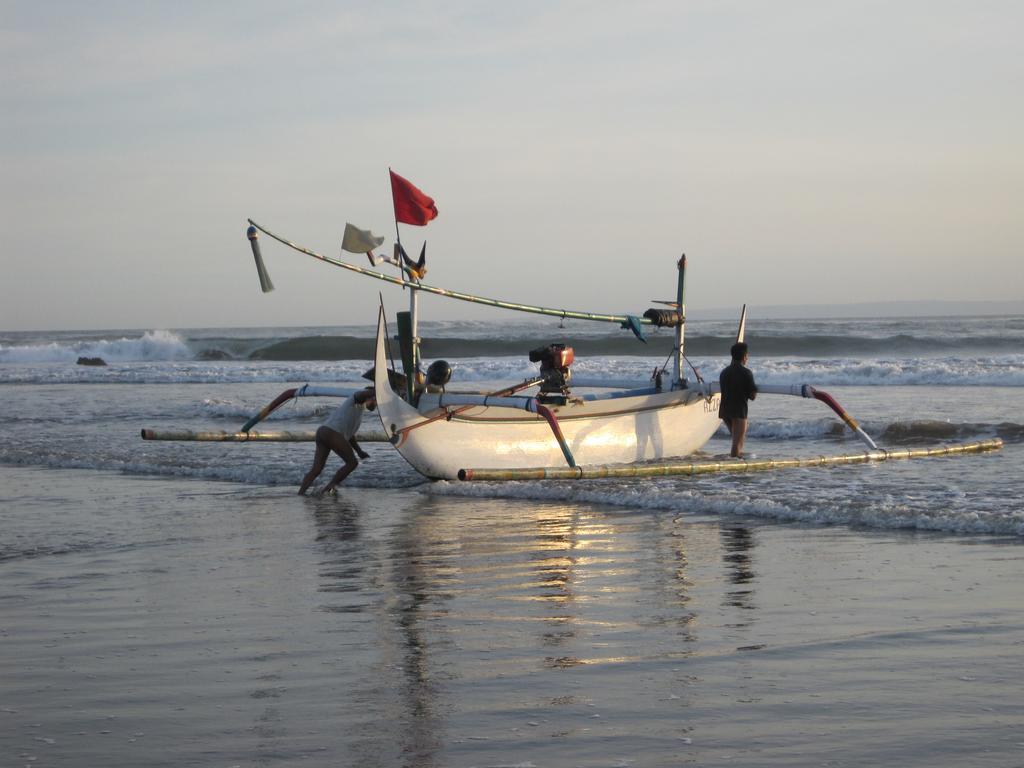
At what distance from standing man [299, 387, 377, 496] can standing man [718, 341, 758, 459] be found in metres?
4.11

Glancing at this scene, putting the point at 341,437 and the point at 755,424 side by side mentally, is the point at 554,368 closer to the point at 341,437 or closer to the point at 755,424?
the point at 341,437

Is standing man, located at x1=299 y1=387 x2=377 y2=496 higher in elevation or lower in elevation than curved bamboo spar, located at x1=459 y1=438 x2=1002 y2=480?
higher

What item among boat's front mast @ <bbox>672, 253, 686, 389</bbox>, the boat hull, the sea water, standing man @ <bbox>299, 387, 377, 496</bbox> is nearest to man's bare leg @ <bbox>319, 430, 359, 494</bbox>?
standing man @ <bbox>299, 387, 377, 496</bbox>

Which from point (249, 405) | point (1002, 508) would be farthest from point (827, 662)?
point (249, 405)

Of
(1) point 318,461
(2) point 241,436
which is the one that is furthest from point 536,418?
(2) point 241,436

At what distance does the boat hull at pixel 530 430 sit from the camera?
11188mm

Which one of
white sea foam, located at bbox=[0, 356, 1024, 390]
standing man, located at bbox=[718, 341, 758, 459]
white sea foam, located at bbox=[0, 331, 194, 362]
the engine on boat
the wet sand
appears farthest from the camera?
white sea foam, located at bbox=[0, 331, 194, 362]

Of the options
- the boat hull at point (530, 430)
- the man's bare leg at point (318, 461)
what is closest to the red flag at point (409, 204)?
the boat hull at point (530, 430)

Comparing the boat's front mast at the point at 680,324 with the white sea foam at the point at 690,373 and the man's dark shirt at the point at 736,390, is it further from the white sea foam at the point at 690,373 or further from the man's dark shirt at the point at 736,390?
the white sea foam at the point at 690,373

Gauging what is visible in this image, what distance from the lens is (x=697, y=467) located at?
38.8 feet

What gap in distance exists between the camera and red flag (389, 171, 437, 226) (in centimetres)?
1091

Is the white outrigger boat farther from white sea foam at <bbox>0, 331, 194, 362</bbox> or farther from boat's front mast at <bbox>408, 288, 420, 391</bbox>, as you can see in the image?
white sea foam at <bbox>0, 331, 194, 362</bbox>

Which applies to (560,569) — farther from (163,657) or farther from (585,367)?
(585,367)

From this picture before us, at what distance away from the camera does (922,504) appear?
9875 millimetres
